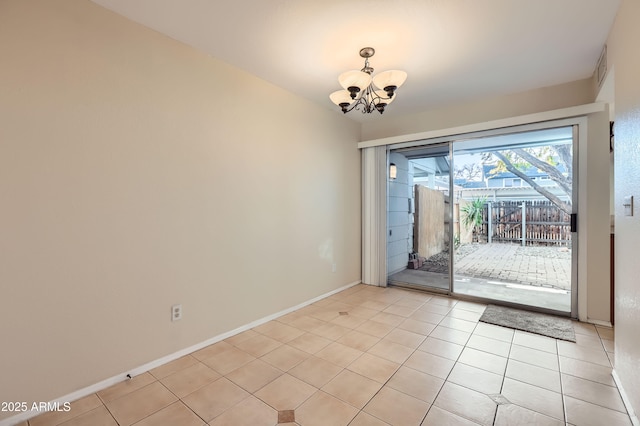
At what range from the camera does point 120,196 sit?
2.04 meters

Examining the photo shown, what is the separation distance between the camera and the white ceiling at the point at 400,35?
198 centimetres

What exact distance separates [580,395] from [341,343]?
5.60 ft

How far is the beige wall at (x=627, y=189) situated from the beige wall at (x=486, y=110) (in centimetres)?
123

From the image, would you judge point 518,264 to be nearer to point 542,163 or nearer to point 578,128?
point 542,163

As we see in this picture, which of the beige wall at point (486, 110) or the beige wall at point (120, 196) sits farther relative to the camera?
the beige wall at point (486, 110)

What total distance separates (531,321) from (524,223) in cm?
212

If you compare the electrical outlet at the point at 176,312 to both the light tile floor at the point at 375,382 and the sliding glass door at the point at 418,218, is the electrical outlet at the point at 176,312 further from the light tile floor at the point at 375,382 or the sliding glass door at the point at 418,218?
the sliding glass door at the point at 418,218

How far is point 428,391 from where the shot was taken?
1.89 m

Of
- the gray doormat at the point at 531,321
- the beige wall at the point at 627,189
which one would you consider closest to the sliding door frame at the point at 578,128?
the gray doormat at the point at 531,321

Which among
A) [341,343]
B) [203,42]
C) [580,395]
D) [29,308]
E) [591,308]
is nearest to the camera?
[29,308]

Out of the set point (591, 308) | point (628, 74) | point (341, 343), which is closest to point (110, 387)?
point (341, 343)

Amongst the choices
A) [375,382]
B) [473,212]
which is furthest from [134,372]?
[473,212]

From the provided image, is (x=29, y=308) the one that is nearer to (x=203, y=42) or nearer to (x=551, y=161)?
(x=203, y=42)

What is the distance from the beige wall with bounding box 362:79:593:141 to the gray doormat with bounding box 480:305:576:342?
2.42 metres
